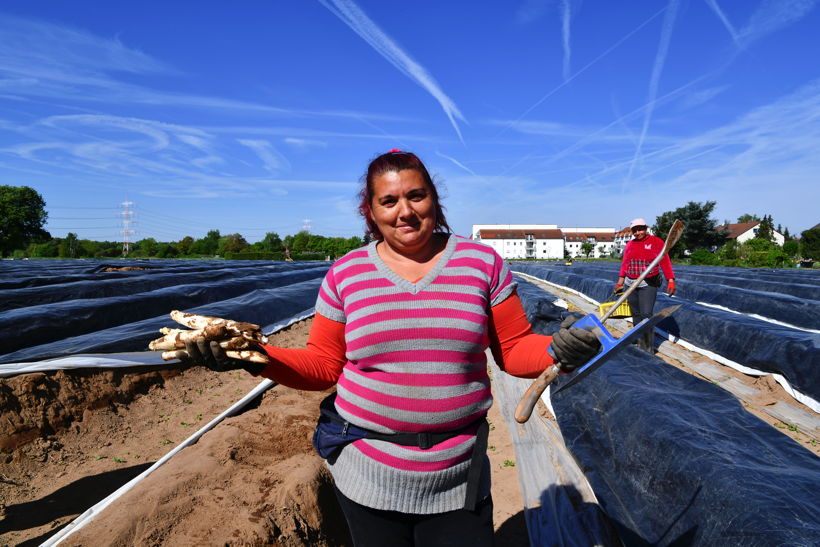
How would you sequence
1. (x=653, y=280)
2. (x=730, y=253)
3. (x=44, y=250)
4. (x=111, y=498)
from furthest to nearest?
(x=44, y=250) → (x=730, y=253) → (x=653, y=280) → (x=111, y=498)

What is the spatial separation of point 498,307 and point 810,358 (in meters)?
5.12

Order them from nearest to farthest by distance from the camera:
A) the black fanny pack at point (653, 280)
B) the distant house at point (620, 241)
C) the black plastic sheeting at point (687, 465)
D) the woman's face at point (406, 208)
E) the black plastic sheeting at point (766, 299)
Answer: the woman's face at point (406, 208), the black plastic sheeting at point (687, 465), the black fanny pack at point (653, 280), the black plastic sheeting at point (766, 299), the distant house at point (620, 241)

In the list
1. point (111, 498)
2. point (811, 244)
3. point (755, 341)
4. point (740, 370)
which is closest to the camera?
point (111, 498)

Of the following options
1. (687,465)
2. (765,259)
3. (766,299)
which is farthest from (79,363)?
(765,259)

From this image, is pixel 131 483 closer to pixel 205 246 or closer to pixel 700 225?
pixel 700 225

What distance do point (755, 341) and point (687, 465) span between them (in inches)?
168

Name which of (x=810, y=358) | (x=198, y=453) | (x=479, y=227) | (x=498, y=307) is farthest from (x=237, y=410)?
(x=479, y=227)

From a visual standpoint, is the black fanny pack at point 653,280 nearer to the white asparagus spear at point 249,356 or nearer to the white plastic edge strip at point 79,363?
the white asparagus spear at point 249,356

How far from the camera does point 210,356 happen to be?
1.15m

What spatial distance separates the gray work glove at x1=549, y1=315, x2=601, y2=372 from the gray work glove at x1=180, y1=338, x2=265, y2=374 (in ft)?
2.79

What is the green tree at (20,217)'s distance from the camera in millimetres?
39469

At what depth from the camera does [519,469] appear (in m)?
3.18

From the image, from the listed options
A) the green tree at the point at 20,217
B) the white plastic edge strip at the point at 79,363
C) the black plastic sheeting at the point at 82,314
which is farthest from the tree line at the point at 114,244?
the white plastic edge strip at the point at 79,363

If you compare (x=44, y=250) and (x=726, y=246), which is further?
(x=44, y=250)
